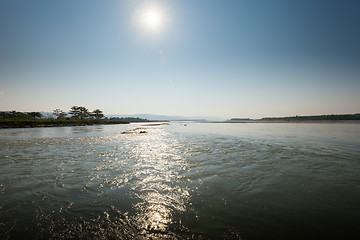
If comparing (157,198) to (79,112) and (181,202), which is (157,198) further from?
(79,112)

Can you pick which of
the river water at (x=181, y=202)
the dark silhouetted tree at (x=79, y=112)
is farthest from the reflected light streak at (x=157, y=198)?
the dark silhouetted tree at (x=79, y=112)

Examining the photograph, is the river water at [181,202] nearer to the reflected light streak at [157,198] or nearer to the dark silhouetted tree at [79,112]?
the reflected light streak at [157,198]

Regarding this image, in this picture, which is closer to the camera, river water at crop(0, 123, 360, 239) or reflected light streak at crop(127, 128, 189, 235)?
river water at crop(0, 123, 360, 239)

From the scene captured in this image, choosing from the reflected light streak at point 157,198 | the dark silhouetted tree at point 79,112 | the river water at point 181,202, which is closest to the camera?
the river water at point 181,202

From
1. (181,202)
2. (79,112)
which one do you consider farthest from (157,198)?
(79,112)

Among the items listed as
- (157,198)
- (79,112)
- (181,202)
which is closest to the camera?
(181,202)

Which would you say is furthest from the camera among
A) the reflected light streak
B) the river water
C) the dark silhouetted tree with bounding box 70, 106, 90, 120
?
the dark silhouetted tree with bounding box 70, 106, 90, 120

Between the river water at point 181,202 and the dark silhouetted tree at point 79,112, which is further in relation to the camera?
the dark silhouetted tree at point 79,112

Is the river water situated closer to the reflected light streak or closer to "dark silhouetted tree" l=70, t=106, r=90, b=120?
the reflected light streak

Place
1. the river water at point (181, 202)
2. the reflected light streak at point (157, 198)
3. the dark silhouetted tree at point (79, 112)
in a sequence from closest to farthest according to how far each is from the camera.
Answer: the river water at point (181, 202)
the reflected light streak at point (157, 198)
the dark silhouetted tree at point (79, 112)

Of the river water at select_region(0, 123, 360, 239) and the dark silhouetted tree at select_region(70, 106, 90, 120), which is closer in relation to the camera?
the river water at select_region(0, 123, 360, 239)

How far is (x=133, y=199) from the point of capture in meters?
5.95

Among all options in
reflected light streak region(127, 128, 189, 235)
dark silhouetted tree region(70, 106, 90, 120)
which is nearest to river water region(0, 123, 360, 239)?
reflected light streak region(127, 128, 189, 235)

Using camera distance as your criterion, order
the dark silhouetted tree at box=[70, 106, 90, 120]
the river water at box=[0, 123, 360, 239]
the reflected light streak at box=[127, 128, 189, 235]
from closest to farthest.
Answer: the river water at box=[0, 123, 360, 239], the reflected light streak at box=[127, 128, 189, 235], the dark silhouetted tree at box=[70, 106, 90, 120]
